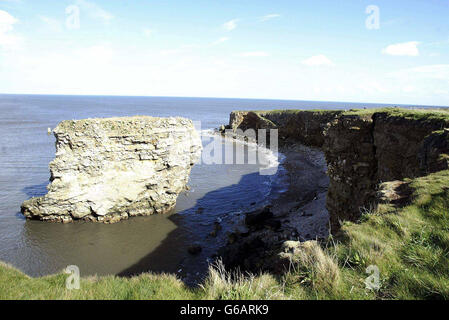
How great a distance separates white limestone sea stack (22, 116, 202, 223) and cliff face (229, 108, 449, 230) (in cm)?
1398

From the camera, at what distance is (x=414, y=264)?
5266 mm

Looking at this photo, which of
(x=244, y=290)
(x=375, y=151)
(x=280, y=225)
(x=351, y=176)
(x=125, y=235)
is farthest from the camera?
(x=280, y=225)

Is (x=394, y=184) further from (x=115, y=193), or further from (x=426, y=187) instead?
(x=115, y=193)

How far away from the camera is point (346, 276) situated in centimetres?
532

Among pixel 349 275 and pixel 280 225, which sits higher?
pixel 349 275

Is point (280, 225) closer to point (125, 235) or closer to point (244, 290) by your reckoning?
point (125, 235)

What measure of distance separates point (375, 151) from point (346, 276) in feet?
39.8

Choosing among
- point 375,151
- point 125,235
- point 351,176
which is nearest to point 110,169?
point 125,235

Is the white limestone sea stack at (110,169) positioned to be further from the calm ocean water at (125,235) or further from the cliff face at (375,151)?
the cliff face at (375,151)

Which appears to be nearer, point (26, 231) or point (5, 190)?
point (26, 231)

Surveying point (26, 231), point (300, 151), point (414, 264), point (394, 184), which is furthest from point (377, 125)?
point (300, 151)

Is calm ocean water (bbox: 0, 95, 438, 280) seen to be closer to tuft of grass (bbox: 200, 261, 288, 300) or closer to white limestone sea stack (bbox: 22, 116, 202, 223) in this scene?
white limestone sea stack (bbox: 22, 116, 202, 223)

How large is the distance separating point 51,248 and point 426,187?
22189 millimetres

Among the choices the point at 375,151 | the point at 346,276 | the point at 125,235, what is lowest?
the point at 125,235
